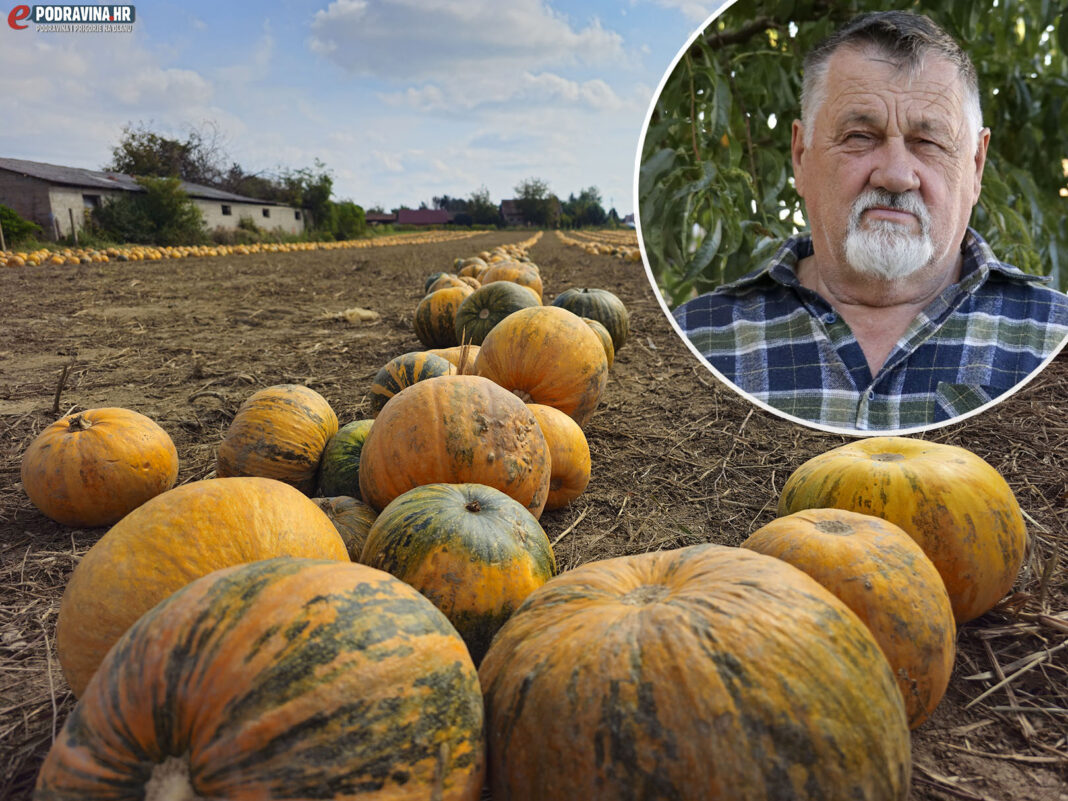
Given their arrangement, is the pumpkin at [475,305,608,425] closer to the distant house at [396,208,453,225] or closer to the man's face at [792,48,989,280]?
the man's face at [792,48,989,280]

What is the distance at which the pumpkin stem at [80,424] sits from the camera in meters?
3.62

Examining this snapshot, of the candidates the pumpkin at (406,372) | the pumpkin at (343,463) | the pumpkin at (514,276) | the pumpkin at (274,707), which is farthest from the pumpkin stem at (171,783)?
the pumpkin at (514,276)

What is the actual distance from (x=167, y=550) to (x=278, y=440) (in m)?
1.60

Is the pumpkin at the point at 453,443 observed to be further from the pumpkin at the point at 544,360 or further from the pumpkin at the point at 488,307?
the pumpkin at the point at 488,307

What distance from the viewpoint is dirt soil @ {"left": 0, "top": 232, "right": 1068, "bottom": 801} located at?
6.75ft

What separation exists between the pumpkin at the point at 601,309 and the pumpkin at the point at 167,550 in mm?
4712

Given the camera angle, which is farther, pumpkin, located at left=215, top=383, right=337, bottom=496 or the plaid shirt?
pumpkin, located at left=215, top=383, right=337, bottom=496

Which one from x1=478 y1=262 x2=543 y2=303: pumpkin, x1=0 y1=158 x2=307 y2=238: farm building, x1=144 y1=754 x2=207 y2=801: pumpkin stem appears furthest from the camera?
x1=0 y1=158 x2=307 y2=238: farm building

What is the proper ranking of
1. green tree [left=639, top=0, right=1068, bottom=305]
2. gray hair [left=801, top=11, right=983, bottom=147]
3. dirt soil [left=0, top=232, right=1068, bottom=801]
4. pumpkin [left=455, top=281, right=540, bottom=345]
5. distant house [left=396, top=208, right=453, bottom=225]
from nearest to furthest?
dirt soil [left=0, top=232, right=1068, bottom=801], gray hair [left=801, top=11, right=983, bottom=147], green tree [left=639, top=0, right=1068, bottom=305], pumpkin [left=455, top=281, right=540, bottom=345], distant house [left=396, top=208, right=453, bottom=225]

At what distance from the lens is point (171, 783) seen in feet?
3.93

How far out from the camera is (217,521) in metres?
1.99

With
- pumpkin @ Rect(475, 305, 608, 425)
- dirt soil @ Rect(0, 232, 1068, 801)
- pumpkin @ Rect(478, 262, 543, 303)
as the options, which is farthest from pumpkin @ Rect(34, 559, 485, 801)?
pumpkin @ Rect(478, 262, 543, 303)

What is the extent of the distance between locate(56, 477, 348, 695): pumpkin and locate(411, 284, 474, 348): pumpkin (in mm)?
4889

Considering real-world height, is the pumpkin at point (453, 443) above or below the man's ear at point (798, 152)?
below
